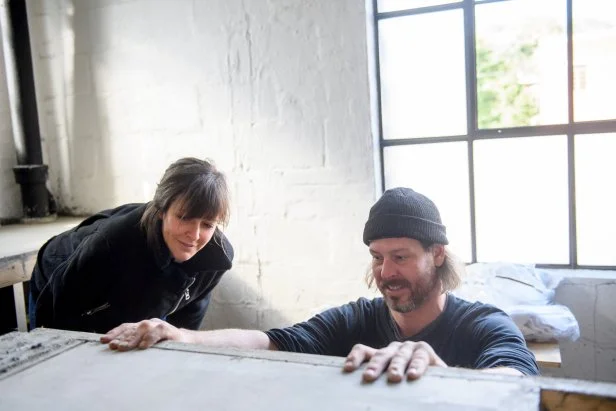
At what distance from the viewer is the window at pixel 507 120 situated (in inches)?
80.5

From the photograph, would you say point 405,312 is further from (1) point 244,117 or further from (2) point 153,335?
(1) point 244,117

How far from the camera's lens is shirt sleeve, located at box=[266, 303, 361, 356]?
55.1 inches

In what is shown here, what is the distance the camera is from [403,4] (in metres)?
2.24

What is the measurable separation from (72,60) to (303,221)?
1375 millimetres

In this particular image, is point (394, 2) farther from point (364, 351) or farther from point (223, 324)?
point (364, 351)

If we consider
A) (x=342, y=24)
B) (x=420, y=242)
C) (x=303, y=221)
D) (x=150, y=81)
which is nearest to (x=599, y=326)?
(x=420, y=242)

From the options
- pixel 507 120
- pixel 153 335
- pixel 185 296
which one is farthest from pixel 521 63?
pixel 153 335

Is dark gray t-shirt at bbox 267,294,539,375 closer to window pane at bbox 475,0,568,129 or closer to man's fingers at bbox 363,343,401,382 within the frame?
man's fingers at bbox 363,343,401,382

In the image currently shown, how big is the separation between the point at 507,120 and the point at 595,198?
421mm

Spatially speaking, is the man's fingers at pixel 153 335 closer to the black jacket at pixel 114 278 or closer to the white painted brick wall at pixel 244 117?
the black jacket at pixel 114 278

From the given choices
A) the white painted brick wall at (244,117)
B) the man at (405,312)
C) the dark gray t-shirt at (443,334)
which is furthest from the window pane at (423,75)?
the dark gray t-shirt at (443,334)

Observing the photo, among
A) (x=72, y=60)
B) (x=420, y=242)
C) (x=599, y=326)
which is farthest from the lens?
(x=72, y=60)

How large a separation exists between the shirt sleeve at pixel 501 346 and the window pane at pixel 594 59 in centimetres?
109

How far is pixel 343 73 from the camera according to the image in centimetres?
220
